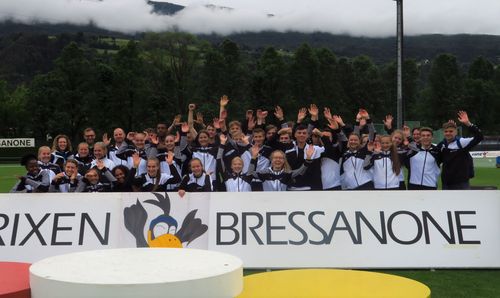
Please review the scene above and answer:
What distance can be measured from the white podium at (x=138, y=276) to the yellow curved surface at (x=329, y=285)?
1.17 feet

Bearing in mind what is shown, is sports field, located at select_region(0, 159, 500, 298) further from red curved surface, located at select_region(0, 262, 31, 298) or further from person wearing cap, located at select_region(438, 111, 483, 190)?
red curved surface, located at select_region(0, 262, 31, 298)

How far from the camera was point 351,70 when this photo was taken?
74750mm

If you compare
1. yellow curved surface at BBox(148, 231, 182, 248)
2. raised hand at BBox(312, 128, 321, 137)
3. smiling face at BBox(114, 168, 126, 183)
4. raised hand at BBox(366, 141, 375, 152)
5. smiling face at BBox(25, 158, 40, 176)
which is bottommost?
yellow curved surface at BBox(148, 231, 182, 248)

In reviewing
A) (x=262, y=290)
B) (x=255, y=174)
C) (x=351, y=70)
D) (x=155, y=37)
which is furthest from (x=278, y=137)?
(x=351, y=70)

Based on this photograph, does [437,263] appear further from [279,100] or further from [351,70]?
[351,70]

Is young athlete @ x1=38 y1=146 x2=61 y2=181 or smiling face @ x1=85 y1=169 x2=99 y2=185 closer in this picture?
smiling face @ x1=85 y1=169 x2=99 y2=185

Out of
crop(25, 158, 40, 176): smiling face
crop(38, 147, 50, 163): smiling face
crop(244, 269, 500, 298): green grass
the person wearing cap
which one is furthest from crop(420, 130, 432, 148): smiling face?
crop(25, 158, 40, 176): smiling face

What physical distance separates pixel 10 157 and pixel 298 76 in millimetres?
37836

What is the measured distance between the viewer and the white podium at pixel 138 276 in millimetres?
2744

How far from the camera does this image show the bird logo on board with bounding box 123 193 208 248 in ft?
22.2

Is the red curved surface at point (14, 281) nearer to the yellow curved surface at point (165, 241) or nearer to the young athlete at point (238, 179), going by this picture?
the yellow curved surface at point (165, 241)

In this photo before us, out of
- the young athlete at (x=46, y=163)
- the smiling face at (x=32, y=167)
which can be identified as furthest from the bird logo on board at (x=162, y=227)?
the smiling face at (x=32, y=167)

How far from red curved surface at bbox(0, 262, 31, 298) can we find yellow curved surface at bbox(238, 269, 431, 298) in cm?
136

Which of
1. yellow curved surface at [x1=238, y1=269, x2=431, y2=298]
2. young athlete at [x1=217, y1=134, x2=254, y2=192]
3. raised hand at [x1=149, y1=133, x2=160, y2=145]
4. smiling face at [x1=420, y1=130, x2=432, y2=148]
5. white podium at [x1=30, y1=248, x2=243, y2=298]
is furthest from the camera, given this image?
raised hand at [x1=149, y1=133, x2=160, y2=145]
